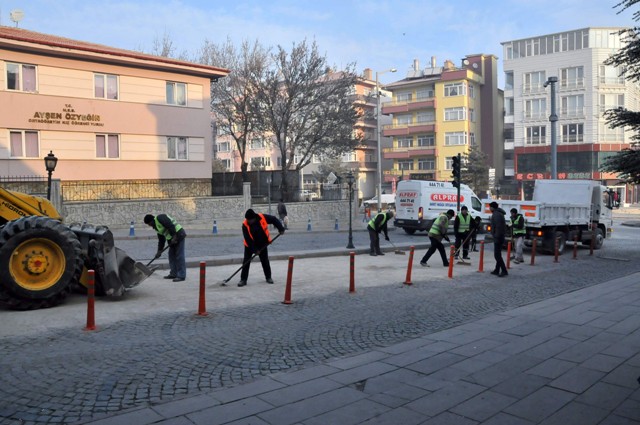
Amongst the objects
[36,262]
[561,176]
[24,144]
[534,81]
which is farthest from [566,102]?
[36,262]

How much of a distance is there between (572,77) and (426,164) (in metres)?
17.6

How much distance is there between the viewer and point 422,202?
25.1 meters

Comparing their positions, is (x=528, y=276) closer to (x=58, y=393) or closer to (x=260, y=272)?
(x=260, y=272)

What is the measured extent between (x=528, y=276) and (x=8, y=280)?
1100 cm

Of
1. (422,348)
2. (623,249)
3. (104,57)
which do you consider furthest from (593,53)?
(422,348)

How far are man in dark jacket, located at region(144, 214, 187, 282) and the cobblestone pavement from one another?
114 inches

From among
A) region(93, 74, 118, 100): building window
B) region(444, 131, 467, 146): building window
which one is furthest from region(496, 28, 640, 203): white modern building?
region(93, 74, 118, 100): building window

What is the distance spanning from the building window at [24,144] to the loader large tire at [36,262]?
→ 1735 cm

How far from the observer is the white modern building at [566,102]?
53094 millimetres

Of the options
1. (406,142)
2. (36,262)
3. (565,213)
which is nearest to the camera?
(36,262)

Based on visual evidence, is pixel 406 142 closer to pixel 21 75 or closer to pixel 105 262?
pixel 21 75

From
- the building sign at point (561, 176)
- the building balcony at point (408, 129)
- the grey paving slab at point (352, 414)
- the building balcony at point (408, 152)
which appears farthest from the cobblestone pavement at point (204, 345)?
the building balcony at point (408, 129)

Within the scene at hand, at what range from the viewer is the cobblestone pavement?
4898mm

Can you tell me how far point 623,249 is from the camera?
2023cm
